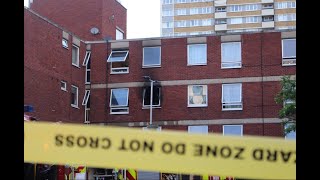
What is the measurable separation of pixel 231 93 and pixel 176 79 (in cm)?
336

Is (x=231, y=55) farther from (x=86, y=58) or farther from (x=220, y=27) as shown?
(x=220, y=27)

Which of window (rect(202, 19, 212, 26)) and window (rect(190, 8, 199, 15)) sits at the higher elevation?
window (rect(190, 8, 199, 15))

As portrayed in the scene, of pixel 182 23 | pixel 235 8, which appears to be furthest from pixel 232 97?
pixel 182 23

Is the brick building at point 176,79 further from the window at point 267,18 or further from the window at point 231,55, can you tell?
the window at point 267,18

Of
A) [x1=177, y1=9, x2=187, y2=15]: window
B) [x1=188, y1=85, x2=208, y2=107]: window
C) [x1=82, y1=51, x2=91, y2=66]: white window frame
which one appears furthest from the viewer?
[x1=177, y1=9, x2=187, y2=15]: window

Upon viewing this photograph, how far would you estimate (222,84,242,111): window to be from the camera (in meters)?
32.8

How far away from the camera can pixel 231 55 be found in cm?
3359

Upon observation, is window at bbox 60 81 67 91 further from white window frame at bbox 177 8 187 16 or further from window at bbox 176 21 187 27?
white window frame at bbox 177 8 187 16

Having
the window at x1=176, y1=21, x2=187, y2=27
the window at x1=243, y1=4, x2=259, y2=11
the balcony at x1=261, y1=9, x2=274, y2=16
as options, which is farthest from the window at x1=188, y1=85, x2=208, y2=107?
the window at x1=176, y1=21, x2=187, y2=27

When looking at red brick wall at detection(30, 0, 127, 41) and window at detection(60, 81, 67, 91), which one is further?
red brick wall at detection(30, 0, 127, 41)

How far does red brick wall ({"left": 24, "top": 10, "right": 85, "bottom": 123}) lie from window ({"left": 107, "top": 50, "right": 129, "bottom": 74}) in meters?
2.70

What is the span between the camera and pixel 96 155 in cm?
185

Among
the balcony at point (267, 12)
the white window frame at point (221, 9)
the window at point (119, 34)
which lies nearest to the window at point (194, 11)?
the white window frame at point (221, 9)

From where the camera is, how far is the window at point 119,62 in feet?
114
